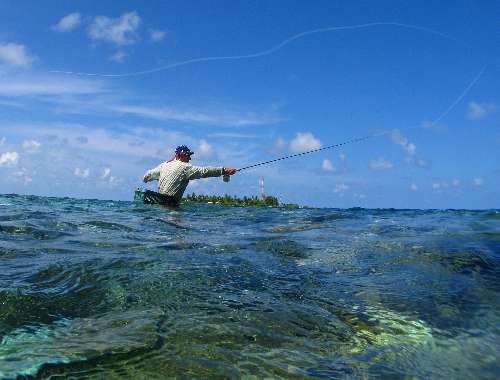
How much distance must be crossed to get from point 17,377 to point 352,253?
613cm

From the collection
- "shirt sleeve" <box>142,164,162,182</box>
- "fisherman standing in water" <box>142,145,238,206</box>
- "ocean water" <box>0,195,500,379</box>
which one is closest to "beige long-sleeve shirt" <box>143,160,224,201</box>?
"fisherman standing in water" <box>142,145,238,206</box>

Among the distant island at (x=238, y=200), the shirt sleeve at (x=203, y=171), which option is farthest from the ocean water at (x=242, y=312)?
the distant island at (x=238, y=200)

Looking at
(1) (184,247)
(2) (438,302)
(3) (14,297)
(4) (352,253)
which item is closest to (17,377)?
(3) (14,297)

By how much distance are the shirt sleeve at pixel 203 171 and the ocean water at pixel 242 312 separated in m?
10.3

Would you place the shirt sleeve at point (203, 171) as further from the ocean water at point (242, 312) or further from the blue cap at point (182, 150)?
the ocean water at point (242, 312)

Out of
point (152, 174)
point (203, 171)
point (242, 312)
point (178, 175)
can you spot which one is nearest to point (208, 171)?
point (203, 171)

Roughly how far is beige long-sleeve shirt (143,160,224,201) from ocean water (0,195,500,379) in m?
10.3

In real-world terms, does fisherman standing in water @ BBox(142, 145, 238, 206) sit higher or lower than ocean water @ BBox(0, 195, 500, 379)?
higher

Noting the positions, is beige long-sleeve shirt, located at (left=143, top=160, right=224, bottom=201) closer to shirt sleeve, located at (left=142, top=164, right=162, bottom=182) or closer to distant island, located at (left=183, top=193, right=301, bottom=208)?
shirt sleeve, located at (left=142, top=164, right=162, bottom=182)

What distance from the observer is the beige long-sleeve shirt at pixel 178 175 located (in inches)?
711

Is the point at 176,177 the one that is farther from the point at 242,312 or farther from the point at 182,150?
the point at 242,312

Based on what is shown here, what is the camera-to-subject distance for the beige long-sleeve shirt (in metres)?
18.0

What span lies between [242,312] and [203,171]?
14414 millimetres

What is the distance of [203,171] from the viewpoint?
18.2 meters
